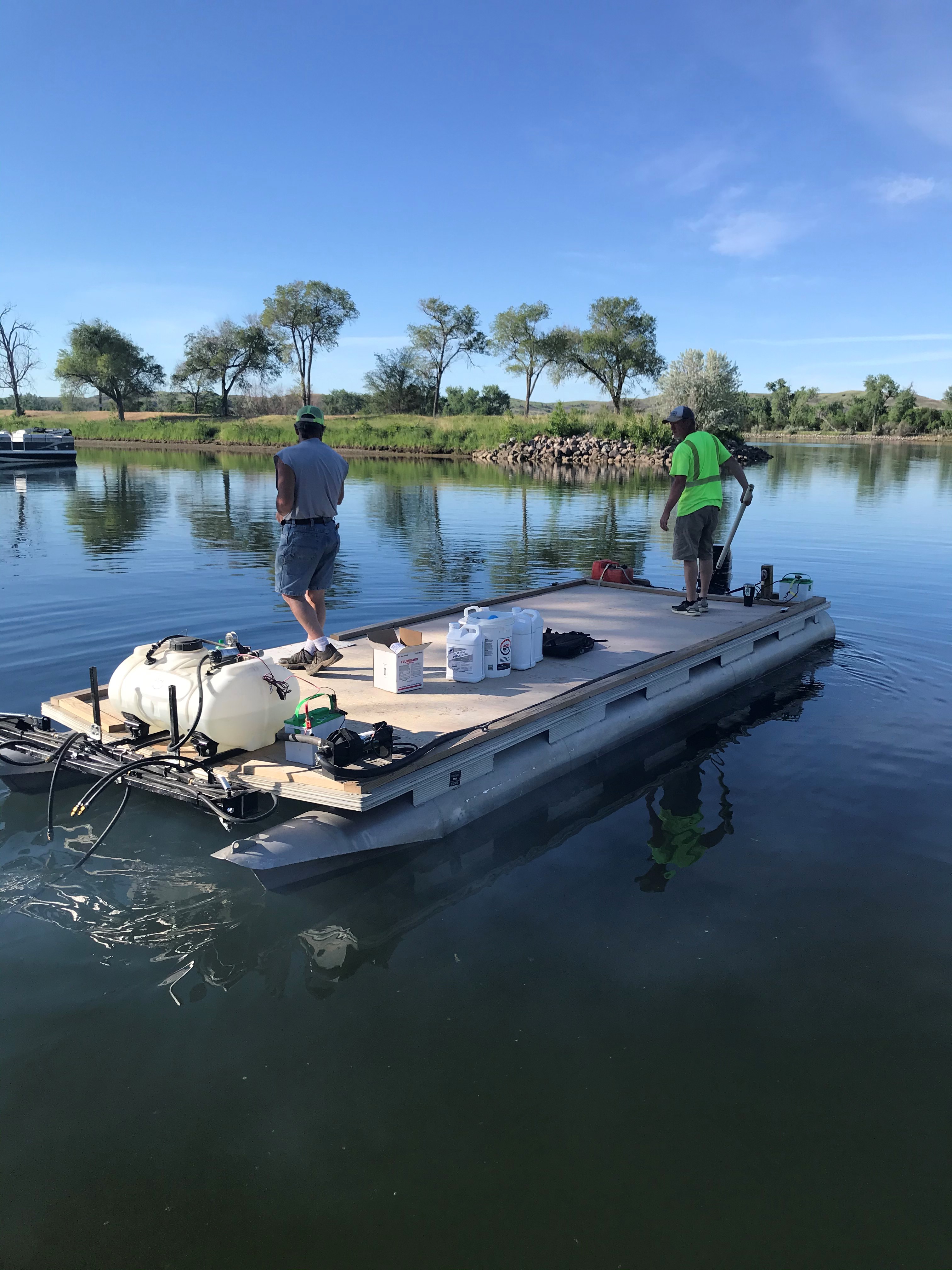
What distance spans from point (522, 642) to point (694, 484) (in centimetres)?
283

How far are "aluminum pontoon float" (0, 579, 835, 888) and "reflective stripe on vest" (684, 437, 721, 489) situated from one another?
1.36 meters

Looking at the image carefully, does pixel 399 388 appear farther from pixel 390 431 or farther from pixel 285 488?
pixel 285 488

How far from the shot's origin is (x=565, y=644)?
657cm

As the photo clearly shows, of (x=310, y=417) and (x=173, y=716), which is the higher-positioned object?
(x=310, y=417)

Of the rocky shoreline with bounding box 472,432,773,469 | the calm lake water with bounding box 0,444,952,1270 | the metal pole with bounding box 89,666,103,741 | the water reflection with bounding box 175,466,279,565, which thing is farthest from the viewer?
the rocky shoreline with bounding box 472,432,773,469

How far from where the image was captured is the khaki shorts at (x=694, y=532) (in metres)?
7.90

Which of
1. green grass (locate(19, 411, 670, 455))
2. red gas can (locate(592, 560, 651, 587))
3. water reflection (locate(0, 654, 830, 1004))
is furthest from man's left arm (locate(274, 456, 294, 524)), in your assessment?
green grass (locate(19, 411, 670, 455))

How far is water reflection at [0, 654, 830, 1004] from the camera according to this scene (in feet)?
11.9

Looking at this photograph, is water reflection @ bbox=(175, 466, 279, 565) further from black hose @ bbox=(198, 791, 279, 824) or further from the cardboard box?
black hose @ bbox=(198, 791, 279, 824)

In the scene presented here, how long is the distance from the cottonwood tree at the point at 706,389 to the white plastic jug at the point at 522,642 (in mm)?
51317

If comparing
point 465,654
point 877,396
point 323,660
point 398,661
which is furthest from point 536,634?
point 877,396

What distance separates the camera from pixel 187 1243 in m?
2.37

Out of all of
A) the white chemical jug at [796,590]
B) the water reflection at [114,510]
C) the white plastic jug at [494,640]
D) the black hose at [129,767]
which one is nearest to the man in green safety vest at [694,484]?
the white chemical jug at [796,590]

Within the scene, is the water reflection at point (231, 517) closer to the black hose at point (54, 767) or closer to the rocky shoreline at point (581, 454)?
the black hose at point (54, 767)
